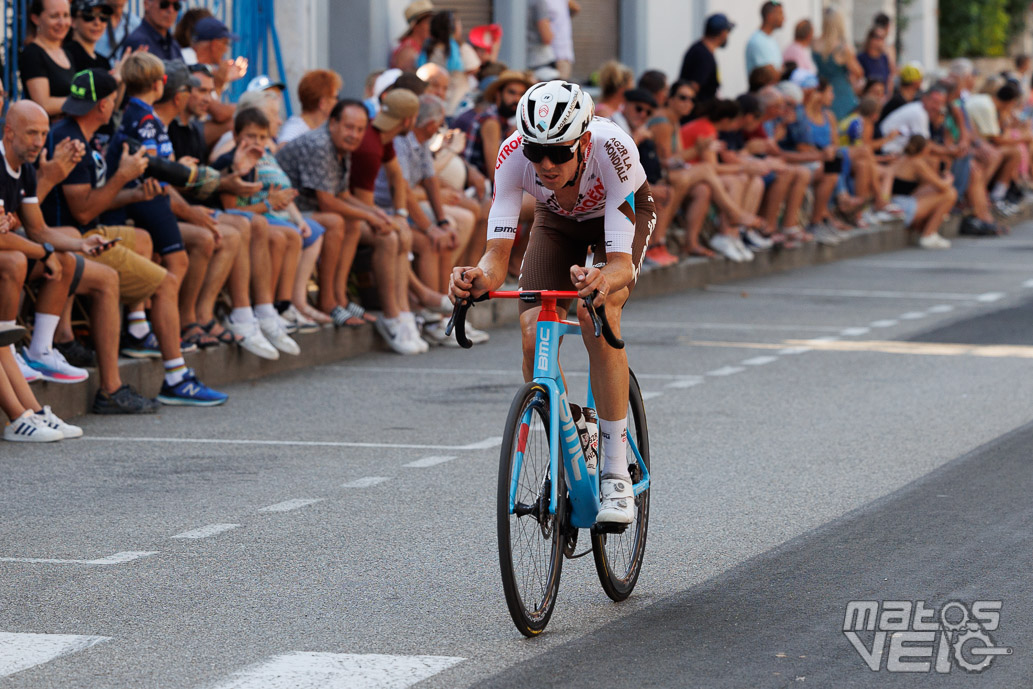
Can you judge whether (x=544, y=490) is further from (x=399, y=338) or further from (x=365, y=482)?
(x=399, y=338)

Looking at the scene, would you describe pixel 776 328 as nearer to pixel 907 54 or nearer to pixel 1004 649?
pixel 1004 649

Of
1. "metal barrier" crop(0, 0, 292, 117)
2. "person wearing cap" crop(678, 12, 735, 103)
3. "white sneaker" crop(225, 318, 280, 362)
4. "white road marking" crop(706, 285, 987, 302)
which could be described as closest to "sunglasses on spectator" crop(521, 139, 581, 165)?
"white sneaker" crop(225, 318, 280, 362)

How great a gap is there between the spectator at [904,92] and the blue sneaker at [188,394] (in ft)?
51.3

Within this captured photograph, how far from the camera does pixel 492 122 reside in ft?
52.6

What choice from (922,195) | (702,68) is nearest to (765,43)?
(702,68)

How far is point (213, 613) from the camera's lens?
619cm

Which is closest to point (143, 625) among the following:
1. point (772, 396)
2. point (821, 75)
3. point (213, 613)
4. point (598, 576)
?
point (213, 613)

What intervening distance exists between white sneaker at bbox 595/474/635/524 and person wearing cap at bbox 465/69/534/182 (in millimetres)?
9883

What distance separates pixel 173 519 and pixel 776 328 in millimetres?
8468

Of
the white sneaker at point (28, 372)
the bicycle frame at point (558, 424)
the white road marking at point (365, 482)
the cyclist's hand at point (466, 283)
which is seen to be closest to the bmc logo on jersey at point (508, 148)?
the cyclist's hand at point (466, 283)

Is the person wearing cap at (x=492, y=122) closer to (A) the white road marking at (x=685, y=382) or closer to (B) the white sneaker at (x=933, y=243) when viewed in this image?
(A) the white road marking at (x=685, y=382)

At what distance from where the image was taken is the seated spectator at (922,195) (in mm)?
24484

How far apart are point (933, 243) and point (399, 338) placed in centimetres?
1260

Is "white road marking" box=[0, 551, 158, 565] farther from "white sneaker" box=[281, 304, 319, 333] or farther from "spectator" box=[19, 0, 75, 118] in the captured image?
"white sneaker" box=[281, 304, 319, 333]
